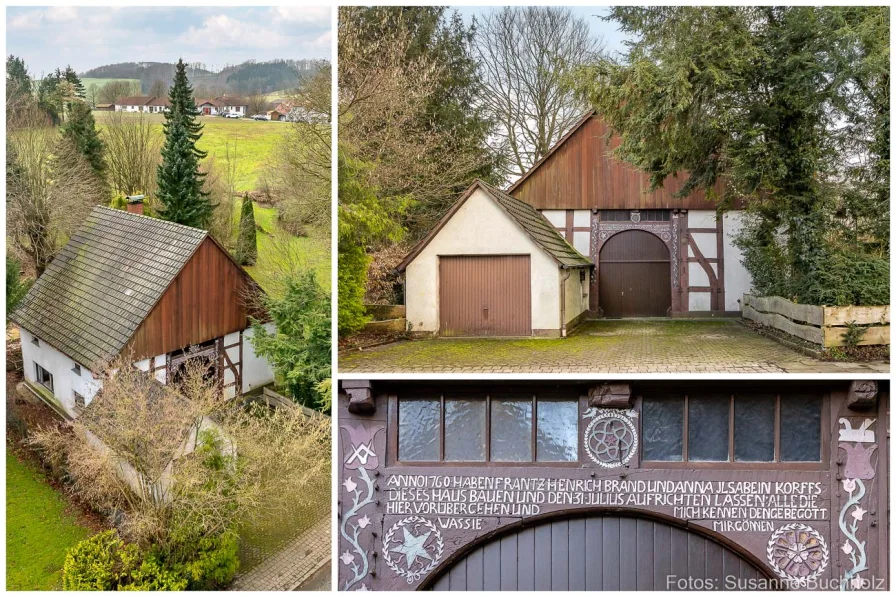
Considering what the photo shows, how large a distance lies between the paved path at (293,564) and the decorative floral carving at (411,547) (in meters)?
0.69

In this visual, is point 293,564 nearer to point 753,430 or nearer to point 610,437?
point 610,437

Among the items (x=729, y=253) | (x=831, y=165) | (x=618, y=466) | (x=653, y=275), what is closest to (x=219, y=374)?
(x=618, y=466)

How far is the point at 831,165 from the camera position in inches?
156

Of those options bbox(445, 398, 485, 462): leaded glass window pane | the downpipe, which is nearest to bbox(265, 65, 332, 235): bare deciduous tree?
bbox(445, 398, 485, 462): leaded glass window pane

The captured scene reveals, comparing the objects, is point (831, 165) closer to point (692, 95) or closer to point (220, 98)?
point (692, 95)

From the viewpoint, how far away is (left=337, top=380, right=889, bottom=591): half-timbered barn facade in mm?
3984

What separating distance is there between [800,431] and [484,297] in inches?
87.9

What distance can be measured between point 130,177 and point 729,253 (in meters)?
4.42

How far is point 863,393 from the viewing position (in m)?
3.70

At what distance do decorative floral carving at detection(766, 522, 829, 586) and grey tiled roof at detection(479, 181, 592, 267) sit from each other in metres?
2.12

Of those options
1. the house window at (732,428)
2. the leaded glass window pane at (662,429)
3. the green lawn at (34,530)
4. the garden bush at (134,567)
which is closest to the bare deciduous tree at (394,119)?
the leaded glass window pane at (662,429)

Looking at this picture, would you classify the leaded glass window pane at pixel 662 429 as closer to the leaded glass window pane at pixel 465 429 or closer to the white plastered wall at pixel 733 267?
the leaded glass window pane at pixel 465 429

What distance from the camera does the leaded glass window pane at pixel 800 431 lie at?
4008 millimetres

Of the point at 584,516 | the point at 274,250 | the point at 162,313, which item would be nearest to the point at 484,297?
the point at 584,516
